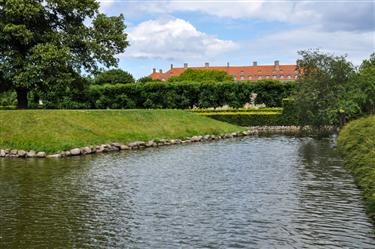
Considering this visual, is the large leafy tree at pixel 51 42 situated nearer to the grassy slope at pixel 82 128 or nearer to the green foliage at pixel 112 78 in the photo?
the grassy slope at pixel 82 128

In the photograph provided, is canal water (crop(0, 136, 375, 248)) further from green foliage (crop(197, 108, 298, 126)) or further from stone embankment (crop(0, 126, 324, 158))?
green foliage (crop(197, 108, 298, 126))

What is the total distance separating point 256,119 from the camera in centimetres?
6806

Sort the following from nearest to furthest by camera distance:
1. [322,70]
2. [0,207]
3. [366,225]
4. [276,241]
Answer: [276,241] < [366,225] < [0,207] < [322,70]

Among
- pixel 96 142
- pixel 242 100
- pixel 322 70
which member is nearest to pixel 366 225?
pixel 96 142

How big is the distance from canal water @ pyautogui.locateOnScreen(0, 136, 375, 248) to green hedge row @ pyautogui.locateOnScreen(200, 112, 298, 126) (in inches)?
1506

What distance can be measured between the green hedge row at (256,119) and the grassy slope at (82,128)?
1500cm

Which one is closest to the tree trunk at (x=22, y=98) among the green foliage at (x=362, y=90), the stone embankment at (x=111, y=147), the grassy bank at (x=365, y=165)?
the stone embankment at (x=111, y=147)

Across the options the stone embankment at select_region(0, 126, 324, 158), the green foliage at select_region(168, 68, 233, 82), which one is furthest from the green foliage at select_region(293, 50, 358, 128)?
the green foliage at select_region(168, 68, 233, 82)

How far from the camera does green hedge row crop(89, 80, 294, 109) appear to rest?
3182 inches

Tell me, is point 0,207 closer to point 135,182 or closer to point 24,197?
point 24,197

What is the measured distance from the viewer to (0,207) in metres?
16.6

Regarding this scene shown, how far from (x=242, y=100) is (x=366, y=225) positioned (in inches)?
2693

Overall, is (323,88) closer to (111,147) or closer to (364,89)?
(364,89)

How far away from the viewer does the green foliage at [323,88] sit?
48.8 m
